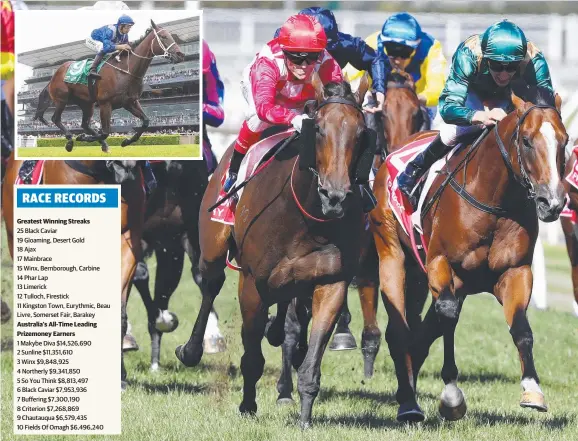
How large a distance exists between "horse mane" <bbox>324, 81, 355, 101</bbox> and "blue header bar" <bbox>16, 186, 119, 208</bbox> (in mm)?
1099

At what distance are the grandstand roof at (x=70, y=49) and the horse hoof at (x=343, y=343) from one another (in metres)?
2.84

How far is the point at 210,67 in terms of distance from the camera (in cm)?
955

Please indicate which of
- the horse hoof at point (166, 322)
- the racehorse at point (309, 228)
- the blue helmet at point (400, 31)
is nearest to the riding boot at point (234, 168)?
the racehorse at point (309, 228)

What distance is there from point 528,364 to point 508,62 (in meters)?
1.50

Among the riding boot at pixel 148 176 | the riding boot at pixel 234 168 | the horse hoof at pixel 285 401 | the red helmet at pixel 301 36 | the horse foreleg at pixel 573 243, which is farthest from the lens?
the horse foreleg at pixel 573 243

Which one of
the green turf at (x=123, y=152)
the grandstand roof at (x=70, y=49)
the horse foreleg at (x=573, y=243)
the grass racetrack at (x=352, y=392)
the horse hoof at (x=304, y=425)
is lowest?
the grass racetrack at (x=352, y=392)

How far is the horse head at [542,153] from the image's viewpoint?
6383 mm

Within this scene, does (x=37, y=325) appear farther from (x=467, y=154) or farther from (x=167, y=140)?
(x=467, y=154)

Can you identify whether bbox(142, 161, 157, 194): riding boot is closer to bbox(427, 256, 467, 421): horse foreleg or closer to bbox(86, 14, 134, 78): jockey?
bbox(86, 14, 134, 78): jockey

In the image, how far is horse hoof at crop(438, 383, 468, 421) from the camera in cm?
682

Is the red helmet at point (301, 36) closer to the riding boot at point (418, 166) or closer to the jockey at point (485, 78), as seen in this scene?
the jockey at point (485, 78)

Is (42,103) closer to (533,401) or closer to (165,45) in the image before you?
(165,45)

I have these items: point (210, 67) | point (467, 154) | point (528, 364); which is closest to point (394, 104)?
point (210, 67)

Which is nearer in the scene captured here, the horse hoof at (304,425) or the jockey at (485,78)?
the horse hoof at (304,425)
